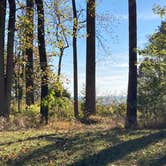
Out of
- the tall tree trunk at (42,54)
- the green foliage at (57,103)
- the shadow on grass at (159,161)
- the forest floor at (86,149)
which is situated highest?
the tall tree trunk at (42,54)

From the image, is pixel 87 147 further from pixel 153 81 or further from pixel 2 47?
pixel 2 47

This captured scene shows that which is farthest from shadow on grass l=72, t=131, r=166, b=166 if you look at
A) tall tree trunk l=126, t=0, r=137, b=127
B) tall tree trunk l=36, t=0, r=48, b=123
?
tall tree trunk l=36, t=0, r=48, b=123

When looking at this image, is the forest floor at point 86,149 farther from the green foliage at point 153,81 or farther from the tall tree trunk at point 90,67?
the tall tree trunk at point 90,67

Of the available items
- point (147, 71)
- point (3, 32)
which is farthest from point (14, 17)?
point (147, 71)

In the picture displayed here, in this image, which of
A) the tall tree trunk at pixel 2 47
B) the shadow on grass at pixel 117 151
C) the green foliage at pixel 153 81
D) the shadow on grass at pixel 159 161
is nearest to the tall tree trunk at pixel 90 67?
the green foliage at pixel 153 81

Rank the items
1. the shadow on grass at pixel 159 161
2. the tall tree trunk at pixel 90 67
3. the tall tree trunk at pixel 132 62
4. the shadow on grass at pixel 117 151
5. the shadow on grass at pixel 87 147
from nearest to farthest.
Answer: the shadow on grass at pixel 159 161 < the shadow on grass at pixel 117 151 < the shadow on grass at pixel 87 147 < the tall tree trunk at pixel 132 62 < the tall tree trunk at pixel 90 67

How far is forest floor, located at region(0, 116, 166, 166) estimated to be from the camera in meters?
11.9

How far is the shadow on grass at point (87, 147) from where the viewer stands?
39.4 ft

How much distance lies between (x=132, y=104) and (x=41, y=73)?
5198 mm

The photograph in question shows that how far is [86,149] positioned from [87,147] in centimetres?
20

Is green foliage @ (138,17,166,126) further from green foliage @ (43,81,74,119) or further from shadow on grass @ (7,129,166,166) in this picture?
shadow on grass @ (7,129,166,166)

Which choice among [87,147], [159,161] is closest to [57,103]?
[87,147]

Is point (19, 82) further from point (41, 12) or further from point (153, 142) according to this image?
point (153, 142)

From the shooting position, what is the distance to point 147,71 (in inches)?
904
